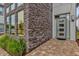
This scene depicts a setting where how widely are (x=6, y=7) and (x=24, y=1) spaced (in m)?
0.55

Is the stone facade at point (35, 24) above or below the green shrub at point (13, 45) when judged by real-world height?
above

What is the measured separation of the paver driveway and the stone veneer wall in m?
0.25

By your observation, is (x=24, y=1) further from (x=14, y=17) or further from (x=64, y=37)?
(x=64, y=37)

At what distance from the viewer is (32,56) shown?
315cm

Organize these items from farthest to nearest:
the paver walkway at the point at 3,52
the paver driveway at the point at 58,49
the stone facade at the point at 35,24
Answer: the stone facade at the point at 35,24 → the paver walkway at the point at 3,52 → the paver driveway at the point at 58,49

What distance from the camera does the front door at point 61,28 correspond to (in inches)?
152

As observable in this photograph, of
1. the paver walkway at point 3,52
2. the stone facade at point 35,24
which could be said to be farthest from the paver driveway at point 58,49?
the paver walkway at point 3,52

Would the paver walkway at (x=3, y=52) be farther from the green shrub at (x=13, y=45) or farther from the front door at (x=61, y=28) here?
the front door at (x=61, y=28)

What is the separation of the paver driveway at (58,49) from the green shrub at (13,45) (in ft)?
0.81

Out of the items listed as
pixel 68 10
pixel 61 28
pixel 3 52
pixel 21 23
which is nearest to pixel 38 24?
pixel 21 23

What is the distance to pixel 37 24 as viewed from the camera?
368 cm

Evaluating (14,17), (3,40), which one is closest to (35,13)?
(14,17)

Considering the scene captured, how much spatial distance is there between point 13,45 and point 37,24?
2.86 feet

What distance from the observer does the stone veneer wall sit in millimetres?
3449
